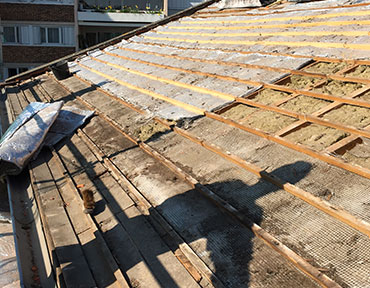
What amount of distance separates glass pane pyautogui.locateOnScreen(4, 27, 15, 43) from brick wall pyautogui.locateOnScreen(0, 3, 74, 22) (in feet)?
2.37

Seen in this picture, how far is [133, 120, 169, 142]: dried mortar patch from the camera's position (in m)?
5.36

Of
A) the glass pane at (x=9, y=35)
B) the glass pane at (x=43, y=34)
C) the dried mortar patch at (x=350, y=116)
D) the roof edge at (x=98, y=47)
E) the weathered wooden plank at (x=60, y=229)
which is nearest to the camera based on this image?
the weathered wooden plank at (x=60, y=229)

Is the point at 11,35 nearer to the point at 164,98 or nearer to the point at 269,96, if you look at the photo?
the point at 164,98

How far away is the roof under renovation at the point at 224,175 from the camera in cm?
268

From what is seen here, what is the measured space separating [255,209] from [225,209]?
0.28 m

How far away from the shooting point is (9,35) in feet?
83.4

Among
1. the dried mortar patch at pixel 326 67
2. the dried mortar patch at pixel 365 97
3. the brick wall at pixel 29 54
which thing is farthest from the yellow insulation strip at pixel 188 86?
the brick wall at pixel 29 54

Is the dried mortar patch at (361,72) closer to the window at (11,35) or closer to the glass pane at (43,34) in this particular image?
the glass pane at (43,34)

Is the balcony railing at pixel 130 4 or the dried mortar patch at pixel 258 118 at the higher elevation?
the balcony railing at pixel 130 4

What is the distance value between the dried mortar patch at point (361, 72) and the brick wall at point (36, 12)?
25.2 m

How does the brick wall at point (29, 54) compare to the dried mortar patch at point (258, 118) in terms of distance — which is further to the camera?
the brick wall at point (29, 54)

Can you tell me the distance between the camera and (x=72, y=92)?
8883 mm

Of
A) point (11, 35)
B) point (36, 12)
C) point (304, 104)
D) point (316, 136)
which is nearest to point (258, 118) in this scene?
point (304, 104)

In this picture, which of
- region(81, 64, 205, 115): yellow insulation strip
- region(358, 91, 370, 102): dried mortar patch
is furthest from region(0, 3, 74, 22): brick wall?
region(358, 91, 370, 102): dried mortar patch
